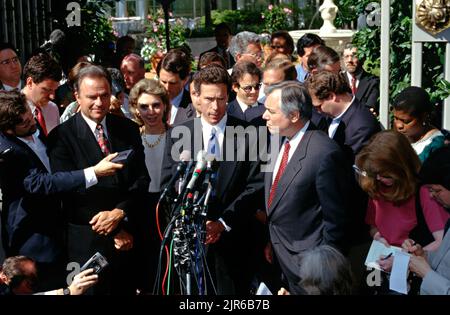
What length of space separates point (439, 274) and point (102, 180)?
2303 millimetres

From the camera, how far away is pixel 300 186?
14.9ft

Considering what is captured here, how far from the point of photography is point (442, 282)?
3686 millimetres

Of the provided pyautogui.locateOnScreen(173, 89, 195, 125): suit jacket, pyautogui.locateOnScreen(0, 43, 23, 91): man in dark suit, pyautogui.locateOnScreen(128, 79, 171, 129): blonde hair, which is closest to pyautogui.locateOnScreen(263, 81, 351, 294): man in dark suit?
pyautogui.locateOnScreen(128, 79, 171, 129): blonde hair

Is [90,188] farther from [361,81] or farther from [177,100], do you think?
[361,81]

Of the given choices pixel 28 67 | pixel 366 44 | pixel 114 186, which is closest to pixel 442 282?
pixel 114 186

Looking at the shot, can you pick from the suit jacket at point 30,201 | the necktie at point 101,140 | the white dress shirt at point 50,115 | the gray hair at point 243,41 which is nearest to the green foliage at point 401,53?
the gray hair at point 243,41

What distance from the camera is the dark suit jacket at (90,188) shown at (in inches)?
199

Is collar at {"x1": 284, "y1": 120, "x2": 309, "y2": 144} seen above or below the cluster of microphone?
above

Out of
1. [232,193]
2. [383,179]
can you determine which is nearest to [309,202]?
[383,179]

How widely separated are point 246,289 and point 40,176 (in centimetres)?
163

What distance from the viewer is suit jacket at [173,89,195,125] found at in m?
6.70

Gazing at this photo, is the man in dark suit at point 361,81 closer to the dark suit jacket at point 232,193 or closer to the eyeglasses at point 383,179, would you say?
the dark suit jacket at point 232,193

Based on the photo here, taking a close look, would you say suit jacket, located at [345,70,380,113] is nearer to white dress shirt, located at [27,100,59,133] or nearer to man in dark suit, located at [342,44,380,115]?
man in dark suit, located at [342,44,380,115]

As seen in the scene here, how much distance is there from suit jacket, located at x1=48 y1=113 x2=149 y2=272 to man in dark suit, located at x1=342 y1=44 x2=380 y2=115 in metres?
3.77
